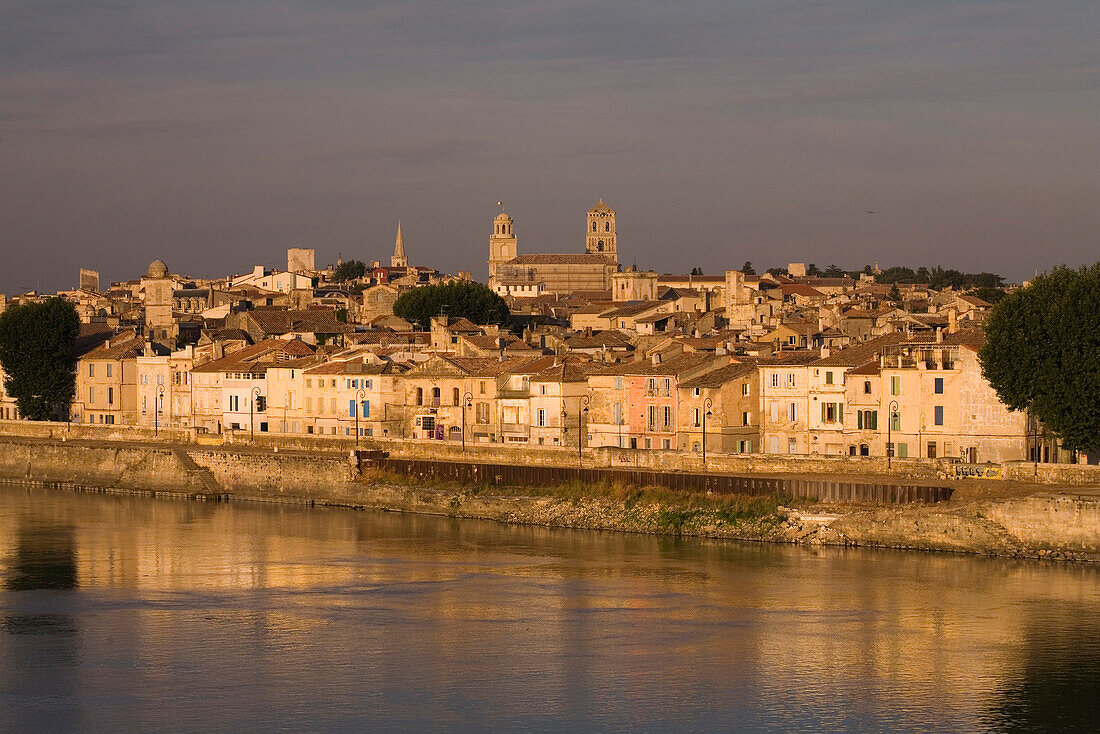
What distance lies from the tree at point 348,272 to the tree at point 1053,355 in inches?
4874

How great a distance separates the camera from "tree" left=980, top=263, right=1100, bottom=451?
45844mm

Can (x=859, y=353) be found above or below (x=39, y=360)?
below

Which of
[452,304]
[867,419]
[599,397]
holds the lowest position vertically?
[867,419]

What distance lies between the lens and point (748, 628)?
119 ft

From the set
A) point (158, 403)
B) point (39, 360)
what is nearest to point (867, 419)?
point (158, 403)

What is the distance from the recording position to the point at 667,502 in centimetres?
4875

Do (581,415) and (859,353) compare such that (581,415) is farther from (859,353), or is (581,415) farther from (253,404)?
(253,404)

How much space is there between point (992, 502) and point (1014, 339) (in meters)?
5.76

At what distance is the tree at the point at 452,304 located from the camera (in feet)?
309

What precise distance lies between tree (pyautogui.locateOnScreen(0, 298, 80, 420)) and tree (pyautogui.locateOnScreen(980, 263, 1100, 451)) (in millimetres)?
43106

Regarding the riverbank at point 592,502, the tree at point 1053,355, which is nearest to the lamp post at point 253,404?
the riverbank at point 592,502

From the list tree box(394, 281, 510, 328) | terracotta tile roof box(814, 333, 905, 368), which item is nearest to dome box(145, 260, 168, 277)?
tree box(394, 281, 510, 328)

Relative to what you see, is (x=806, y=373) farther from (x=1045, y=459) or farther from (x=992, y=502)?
(x=992, y=502)

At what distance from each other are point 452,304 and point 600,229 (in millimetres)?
85635
